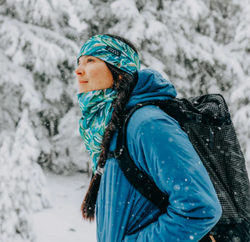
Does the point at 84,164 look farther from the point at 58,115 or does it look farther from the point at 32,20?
the point at 32,20

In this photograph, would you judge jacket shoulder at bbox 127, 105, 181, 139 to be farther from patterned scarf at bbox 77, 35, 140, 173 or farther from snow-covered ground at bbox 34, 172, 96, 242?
snow-covered ground at bbox 34, 172, 96, 242

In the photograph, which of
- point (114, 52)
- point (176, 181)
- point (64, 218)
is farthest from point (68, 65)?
point (176, 181)

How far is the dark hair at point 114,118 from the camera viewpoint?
1557mm

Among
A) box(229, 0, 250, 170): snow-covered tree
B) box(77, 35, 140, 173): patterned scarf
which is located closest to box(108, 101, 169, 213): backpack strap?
box(77, 35, 140, 173): patterned scarf

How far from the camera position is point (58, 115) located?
11.3m

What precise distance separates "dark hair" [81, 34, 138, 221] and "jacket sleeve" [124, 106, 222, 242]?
0.24 m

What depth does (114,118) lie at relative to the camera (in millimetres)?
1563

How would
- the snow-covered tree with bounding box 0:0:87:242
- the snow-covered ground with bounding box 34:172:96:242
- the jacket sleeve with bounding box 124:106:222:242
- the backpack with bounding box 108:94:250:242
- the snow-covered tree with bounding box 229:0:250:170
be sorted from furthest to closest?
the snow-covered tree with bounding box 229:0:250:170
the snow-covered ground with bounding box 34:172:96:242
the snow-covered tree with bounding box 0:0:87:242
the backpack with bounding box 108:94:250:242
the jacket sleeve with bounding box 124:106:222:242

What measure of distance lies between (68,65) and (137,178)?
9.33 meters

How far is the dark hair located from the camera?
1.56 meters

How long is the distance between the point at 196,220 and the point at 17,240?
6.68m

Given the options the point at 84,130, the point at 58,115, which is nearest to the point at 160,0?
the point at 58,115

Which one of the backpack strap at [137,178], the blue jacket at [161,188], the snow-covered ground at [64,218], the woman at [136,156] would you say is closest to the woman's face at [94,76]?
the woman at [136,156]

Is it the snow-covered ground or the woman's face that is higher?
the woman's face
